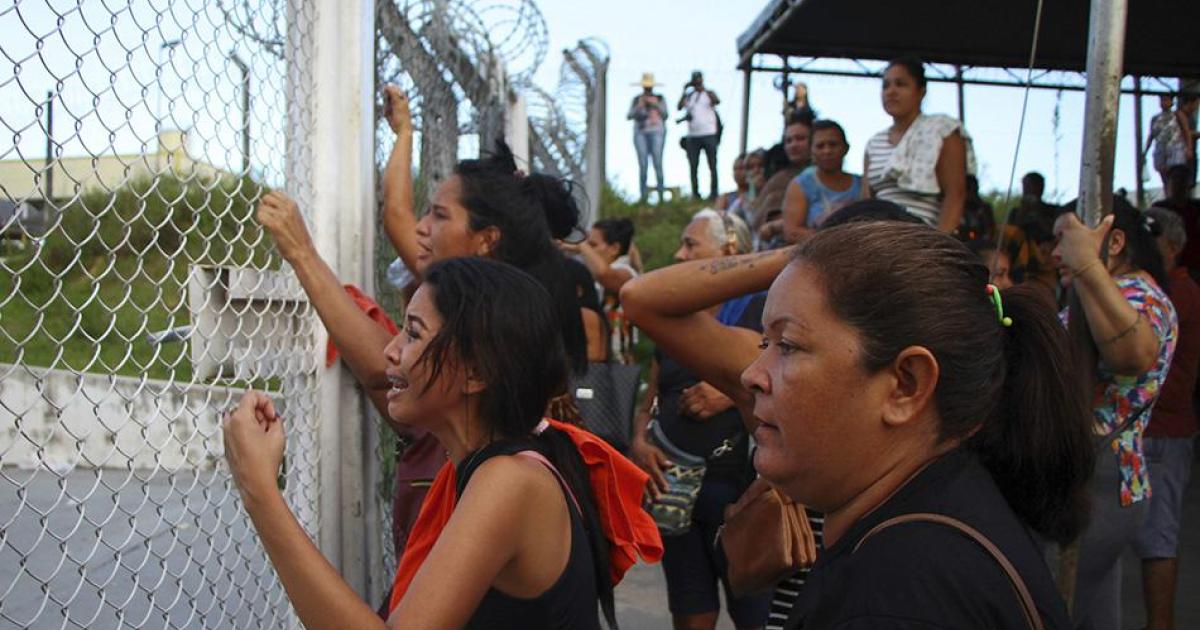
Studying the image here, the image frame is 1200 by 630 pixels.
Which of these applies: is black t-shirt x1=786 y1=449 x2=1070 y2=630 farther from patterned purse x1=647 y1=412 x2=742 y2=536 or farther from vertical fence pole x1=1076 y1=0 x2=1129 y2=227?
patterned purse x1=647 y1=412 x2=742 y2=536

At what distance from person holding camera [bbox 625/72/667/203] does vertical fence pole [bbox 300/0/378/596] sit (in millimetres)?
12326

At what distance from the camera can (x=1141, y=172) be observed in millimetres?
10641

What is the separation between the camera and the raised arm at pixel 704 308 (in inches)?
98.5

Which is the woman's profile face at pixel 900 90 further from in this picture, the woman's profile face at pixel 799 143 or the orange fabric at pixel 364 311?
the orange fabric at pixel 364 311

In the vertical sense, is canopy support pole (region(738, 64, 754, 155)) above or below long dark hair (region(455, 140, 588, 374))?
above

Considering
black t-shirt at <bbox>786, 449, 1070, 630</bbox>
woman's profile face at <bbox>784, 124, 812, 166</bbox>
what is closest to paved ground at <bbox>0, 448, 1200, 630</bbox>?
black t-shirt at <bbox>786, 449, 1070, 630</bbox>

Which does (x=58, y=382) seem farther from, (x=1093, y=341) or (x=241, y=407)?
(x=1093, y=341)

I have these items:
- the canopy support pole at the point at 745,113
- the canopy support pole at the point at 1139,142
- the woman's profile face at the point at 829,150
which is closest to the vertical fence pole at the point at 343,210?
the woman's profile face at the point at 829,150

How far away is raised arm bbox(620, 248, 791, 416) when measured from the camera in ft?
8.21

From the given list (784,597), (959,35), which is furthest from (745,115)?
(784,597)

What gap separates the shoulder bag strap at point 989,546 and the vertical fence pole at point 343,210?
202 centimetres

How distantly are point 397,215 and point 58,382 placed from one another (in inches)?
45.9

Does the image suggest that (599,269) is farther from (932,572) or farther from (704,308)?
(932,572)

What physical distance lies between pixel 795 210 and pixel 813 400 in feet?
14.4
